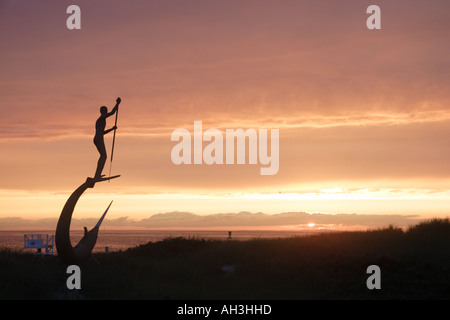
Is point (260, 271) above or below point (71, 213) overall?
below

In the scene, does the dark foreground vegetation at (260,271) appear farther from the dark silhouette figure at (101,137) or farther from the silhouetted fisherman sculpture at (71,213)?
the dark silhouette figure at (101,137)

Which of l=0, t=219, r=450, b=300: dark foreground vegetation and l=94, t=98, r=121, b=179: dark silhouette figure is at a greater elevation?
l=94, t=98, r=121, b=179: dark silhouette figure

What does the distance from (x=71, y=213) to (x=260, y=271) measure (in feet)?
28.0

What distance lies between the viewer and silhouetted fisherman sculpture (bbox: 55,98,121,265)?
2128 centimetres

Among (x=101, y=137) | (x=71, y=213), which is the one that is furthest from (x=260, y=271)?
(x=101, y=137)

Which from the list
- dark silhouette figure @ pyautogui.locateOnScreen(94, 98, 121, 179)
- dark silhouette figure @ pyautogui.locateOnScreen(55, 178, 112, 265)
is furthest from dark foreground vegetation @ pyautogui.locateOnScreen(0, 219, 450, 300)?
dark silhouette figure @ pyautogui.locateOnScreen(94, 98, 121, 179)

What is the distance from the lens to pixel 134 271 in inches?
964

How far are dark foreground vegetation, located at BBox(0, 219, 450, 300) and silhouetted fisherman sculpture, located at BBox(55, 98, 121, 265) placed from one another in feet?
3.13

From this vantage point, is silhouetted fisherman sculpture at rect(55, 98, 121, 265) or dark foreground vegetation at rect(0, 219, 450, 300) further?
silhouetted fisherman sculpture at rect(55, 98, 121, 265)

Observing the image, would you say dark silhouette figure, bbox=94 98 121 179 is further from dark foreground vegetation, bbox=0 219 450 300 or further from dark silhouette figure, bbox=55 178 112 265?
dark foreground vegetation, bbox=0 219 450 300

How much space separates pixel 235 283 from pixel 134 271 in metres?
5.00

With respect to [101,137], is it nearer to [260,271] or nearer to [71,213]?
[71,213]

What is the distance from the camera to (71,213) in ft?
70.4
